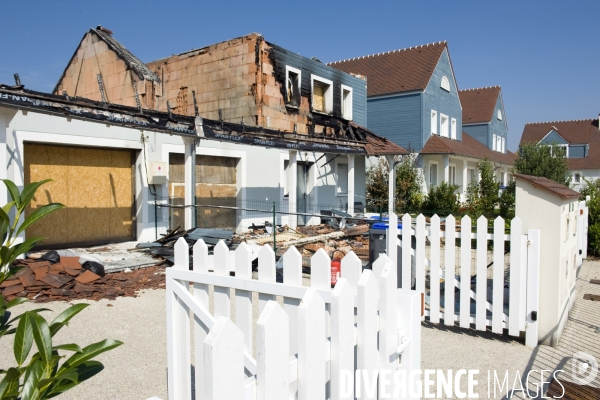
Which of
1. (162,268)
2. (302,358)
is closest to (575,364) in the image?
(302,358)

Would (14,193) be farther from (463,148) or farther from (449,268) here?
(463,148)

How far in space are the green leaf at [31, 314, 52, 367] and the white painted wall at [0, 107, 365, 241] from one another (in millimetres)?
8214

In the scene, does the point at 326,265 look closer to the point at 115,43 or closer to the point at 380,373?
the point at 380,373

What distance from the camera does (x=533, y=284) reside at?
5.12 meters

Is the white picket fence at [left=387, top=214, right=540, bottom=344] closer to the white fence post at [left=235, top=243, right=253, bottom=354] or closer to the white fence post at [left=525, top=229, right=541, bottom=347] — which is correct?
the white fence post at [left=525, top=229, right=541, bottom=347]

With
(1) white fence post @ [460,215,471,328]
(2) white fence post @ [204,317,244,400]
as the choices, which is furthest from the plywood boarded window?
(2) white fence post @ [204,317,244,400]

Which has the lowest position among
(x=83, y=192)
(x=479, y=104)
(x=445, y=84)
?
(x=83, y=192)

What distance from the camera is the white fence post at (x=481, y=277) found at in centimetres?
534

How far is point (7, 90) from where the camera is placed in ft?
24.8

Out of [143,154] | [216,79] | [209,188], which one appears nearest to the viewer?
[143,154]

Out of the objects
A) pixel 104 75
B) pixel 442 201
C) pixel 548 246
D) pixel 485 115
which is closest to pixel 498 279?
pixel 548 246

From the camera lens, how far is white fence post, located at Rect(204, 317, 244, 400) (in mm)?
1427

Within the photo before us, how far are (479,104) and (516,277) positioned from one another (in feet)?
113

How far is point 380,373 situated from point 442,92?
27.7m
